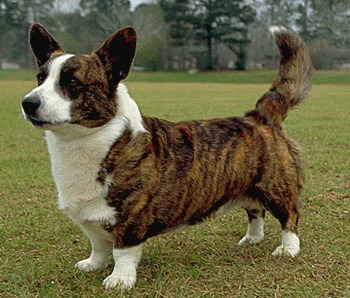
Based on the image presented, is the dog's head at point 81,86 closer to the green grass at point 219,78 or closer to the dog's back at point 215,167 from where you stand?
the dog's back at point 215,167

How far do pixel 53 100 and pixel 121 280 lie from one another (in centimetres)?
126

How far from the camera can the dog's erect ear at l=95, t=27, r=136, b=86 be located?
3414 mm

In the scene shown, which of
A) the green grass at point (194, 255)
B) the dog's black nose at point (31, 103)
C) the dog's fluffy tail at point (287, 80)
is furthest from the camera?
the dog's fluffy tail at point (287, 80)

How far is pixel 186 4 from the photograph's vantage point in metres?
58.4

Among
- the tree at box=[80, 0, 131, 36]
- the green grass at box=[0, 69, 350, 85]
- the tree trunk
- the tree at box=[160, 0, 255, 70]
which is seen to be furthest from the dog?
the tree at box=[80, 0, 131, 36]

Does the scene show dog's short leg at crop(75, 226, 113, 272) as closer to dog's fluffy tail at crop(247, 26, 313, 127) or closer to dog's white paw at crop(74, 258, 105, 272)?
dog's white paw at crop(74, 258, 105, 272)

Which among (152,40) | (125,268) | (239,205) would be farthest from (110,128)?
(152,40)

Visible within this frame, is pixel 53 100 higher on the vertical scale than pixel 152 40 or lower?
higher

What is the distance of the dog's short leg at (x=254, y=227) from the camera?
4539 mm

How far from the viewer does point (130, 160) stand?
3.52 metres

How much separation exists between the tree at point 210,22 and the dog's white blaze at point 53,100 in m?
56.7

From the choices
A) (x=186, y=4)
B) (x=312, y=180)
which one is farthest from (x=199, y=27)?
(x=312, y=180)

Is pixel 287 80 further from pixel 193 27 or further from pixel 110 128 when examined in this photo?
pixel 193 27

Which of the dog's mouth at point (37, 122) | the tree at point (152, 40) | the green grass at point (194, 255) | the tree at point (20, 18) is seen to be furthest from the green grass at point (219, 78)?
the dog's mouth at point (37, 122)
